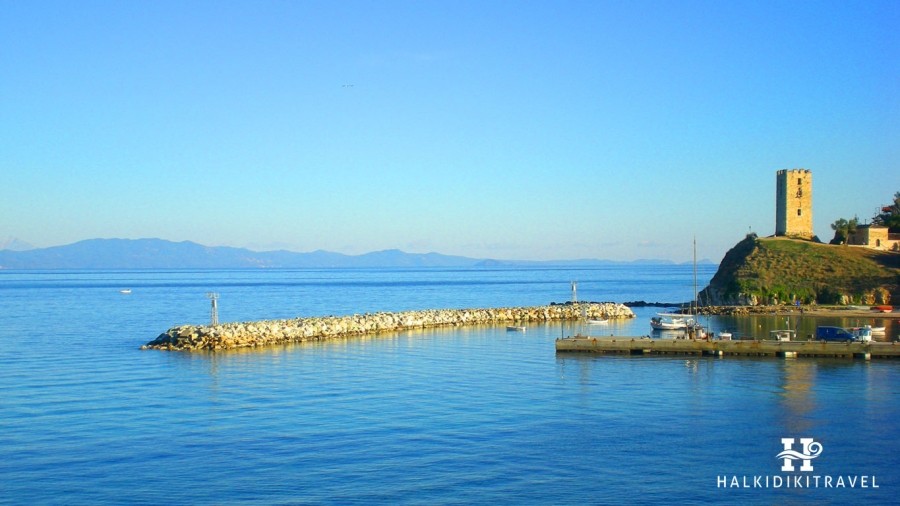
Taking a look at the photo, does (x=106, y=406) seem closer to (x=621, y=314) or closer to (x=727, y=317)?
(x=621, y=314)

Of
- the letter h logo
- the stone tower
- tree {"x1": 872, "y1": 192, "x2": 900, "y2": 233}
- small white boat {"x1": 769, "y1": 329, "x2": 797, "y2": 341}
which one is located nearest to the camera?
the letter h logo

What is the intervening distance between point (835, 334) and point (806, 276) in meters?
45.0

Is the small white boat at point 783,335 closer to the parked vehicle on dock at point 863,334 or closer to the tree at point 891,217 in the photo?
the parked vehicle on dock at point 863,334

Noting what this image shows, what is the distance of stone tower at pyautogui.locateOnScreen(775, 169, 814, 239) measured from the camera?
110m

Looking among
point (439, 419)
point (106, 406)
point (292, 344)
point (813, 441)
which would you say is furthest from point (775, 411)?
point (292, 344)

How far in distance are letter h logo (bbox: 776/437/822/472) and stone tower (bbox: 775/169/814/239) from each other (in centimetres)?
9055

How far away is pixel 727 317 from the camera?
275 feet

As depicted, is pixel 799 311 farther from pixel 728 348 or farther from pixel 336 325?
pixel 336 325

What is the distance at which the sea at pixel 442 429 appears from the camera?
21922 mm

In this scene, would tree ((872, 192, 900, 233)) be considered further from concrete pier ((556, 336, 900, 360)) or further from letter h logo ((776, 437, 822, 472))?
letter h logo ((776, 437, 822, 472))

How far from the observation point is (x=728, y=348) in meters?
51.4

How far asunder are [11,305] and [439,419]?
95.6 metres

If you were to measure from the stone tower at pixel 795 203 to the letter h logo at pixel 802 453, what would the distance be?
90.6m

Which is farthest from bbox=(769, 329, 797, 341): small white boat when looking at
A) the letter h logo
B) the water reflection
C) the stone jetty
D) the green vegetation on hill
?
the green vegetation on hill
